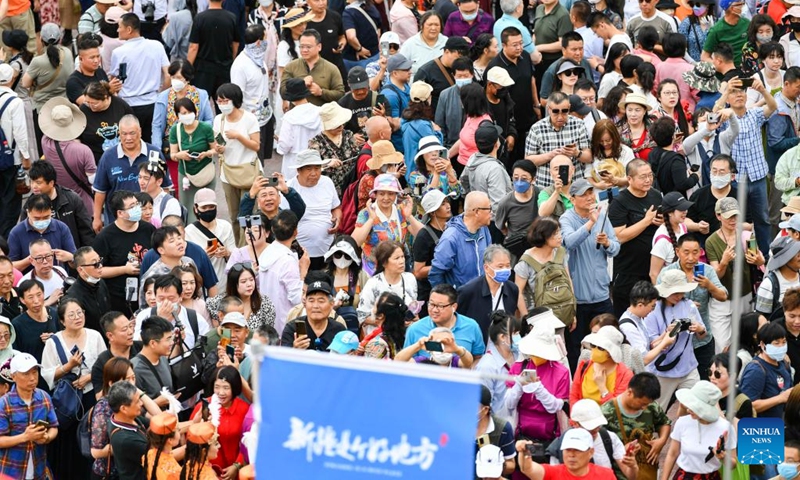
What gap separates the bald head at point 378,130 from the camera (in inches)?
515

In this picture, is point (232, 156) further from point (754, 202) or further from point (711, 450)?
point (711, 450)

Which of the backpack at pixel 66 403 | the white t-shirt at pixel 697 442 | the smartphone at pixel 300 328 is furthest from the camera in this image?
the smartphone at pixel 300 328

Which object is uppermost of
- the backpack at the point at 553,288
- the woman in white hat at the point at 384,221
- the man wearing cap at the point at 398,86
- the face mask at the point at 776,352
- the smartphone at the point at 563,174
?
the man wearing cap at the point at 398,86

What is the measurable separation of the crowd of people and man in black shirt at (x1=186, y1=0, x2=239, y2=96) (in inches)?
1.0

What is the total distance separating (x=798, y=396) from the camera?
1032 centimetres

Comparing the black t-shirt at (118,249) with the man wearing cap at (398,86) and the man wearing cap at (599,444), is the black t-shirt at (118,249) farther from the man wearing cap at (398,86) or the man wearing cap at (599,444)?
the man wearing cap at (599,444)

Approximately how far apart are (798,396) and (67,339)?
16.3 ft

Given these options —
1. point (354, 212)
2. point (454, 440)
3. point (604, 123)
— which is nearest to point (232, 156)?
point (354, 212)

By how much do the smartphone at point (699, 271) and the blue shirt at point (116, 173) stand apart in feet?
15.0

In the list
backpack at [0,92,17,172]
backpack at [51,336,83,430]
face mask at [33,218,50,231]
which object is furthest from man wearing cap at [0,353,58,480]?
backpack at [0,92,17,172]

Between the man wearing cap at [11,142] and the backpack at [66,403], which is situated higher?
the man wearing cap at [11,142]

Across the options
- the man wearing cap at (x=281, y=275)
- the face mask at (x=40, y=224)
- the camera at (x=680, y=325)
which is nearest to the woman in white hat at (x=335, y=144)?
the man wearing cap at (x=281, y=275)

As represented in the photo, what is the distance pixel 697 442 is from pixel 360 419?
4.44 meters

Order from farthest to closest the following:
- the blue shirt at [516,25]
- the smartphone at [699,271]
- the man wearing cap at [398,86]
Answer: the blue shirt at [516,25], the man wearing cap at [398,86], the smartphone at [699,271]
